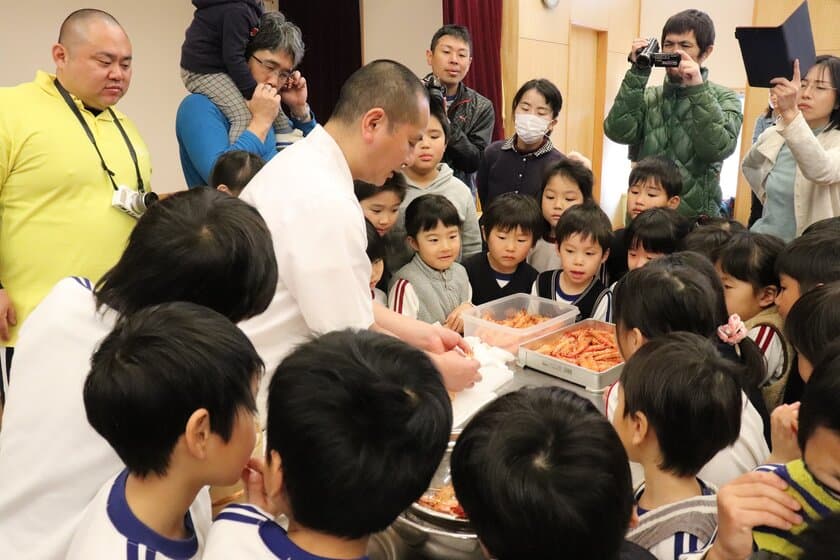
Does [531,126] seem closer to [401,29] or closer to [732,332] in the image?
[732,332]

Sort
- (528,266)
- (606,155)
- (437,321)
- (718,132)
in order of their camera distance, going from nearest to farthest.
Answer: (437,321) < (528,266) < (718,132) < (606,155)

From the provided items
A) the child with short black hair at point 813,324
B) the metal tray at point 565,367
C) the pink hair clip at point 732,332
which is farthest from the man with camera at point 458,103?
the child with short black hair at point 813,324

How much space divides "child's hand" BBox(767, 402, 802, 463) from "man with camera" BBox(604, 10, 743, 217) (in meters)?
2.13

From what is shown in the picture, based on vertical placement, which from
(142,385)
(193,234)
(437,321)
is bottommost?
(437,321)

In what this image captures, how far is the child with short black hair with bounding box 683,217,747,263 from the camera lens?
2.18 metres

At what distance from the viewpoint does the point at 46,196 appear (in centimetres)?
226

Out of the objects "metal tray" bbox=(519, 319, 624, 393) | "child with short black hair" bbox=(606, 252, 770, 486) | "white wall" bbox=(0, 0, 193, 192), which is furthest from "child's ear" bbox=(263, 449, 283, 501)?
"white wall" bbox=(0, 0, 193, 192)

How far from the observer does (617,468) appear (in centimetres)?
86

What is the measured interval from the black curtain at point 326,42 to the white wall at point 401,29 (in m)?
0.10

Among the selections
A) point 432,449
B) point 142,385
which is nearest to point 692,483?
point 432,449

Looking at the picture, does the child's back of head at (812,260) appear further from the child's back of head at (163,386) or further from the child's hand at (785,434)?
the child's back of head at (163,386)

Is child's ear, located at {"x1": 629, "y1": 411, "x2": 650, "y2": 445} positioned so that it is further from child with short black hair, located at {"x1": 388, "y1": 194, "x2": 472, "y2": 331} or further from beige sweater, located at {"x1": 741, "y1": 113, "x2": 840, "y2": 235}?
beige sweater, located at {"x1": 741, "y1": 113, "x2": 840, "y2": 235}

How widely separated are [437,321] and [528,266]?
0.48 metres

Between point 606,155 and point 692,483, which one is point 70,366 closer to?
point 692,483
